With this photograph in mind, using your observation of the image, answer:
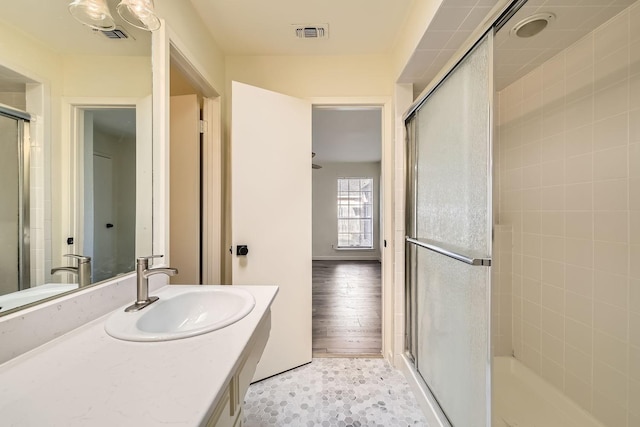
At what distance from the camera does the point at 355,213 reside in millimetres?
5777

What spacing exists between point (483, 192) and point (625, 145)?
2.89 feet

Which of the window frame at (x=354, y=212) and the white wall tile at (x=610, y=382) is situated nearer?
the white wall tile at (x=610, y=382)

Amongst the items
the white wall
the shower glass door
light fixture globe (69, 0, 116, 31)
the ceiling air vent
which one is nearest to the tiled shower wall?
the shower glass door

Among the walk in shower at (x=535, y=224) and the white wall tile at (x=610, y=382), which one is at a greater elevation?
the walk in shower at (x=535, y=224)

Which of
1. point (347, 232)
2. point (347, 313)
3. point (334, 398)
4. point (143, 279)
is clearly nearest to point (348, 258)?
point (347, 232)

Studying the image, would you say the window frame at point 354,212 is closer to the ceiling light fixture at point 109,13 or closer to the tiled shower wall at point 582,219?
the tiled shower wall at point 582,219

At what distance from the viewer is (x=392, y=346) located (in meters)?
1.75

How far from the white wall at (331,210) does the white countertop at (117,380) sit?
503 centimetres

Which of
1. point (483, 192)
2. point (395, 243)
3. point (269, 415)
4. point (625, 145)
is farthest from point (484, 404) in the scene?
point (625, 145)

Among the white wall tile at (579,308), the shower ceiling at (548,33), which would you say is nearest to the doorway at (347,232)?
the shower ceiling at (548,33)

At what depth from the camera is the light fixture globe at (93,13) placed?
0.77 metres

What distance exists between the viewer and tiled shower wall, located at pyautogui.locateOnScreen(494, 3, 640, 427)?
1.08 meters

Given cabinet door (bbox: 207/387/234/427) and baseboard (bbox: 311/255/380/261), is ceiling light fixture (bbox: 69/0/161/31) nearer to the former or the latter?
cabinet door (bbox: 207/387/234/427)

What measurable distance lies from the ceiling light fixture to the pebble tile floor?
1920 mm
